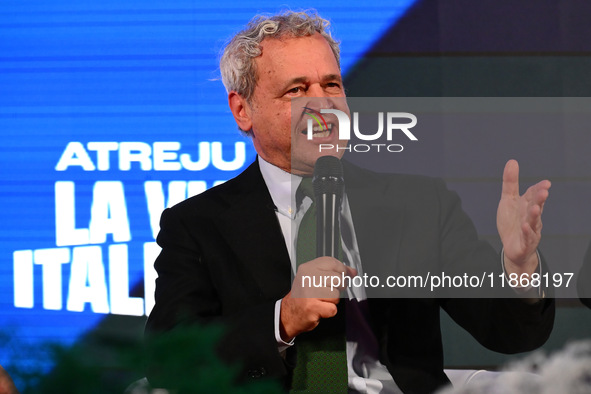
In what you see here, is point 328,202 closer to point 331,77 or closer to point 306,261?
point 306,261

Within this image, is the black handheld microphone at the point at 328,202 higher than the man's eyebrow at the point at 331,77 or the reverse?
the reverse

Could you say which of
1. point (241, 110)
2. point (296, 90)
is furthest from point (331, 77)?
point (241, 110)

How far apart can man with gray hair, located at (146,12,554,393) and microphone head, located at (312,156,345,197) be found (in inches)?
1.2

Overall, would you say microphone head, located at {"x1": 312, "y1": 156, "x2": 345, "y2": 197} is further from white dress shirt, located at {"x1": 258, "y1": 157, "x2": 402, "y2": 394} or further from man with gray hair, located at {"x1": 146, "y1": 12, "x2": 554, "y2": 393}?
white dress shirt, located at {"x1": 258, "y1": 157, "x2": 402, "y2": 394}

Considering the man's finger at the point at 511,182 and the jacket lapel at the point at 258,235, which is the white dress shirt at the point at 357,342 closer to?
the jacket lapel at the point at 258,235

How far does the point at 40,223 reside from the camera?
4273 mm

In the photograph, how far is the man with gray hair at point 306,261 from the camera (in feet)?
5.38

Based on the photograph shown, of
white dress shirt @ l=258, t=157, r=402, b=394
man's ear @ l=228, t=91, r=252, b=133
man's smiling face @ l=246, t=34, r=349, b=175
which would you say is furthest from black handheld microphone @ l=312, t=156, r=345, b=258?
man's ear @ l=228, t=91, r=252, b=133

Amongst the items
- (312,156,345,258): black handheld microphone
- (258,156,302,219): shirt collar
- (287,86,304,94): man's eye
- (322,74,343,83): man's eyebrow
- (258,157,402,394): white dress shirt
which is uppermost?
(322,74,343,83): man's eyebrow

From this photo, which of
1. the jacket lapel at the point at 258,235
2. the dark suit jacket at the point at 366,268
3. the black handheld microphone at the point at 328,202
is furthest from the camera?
the jacket lapel at the point at 258,235

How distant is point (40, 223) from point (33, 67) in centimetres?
85

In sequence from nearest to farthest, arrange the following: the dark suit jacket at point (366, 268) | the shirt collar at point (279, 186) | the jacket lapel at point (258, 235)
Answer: the dark suit jacket at point (366, 268) < the jacket lapel at point (258, 235) < the shirt collar at point (279, 186)

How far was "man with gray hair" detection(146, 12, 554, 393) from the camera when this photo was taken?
1.64 meters

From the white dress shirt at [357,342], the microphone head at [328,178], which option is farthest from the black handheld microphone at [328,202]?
the white dress shirt at [357,342]
